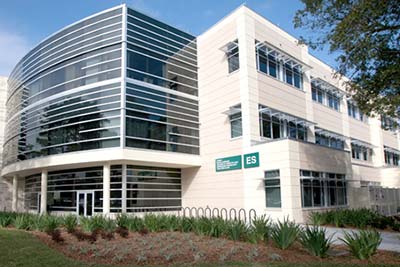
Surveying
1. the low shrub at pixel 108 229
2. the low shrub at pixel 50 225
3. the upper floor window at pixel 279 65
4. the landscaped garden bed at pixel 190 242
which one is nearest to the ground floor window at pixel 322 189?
the upper floor window at pixel 279 65

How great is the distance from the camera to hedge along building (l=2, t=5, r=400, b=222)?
22547 millimetres

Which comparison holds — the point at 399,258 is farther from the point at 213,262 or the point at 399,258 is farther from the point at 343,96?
the point at 343,96

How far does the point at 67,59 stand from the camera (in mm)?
27078

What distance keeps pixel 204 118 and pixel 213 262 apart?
19.8m

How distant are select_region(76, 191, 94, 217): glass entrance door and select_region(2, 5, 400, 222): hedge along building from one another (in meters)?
0.13

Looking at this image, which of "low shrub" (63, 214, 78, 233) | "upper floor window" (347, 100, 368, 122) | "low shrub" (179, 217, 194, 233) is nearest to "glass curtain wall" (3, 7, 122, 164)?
"low shrub" (63, 214, 78, 233)

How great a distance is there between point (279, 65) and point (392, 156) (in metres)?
27.6

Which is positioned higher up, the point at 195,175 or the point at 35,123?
the point at 35,123

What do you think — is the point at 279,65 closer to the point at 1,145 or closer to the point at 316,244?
the point at 316,244

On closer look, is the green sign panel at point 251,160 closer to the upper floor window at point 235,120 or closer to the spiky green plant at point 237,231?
the upper floor window at point 235,120

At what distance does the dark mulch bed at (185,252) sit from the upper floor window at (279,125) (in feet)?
45.9

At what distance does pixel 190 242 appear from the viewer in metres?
10.8

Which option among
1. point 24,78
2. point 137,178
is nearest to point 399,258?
point 137,178

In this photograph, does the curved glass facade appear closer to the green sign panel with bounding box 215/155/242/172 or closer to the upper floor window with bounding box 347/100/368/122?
the green sign panel with bounding box 215/155/242/172
